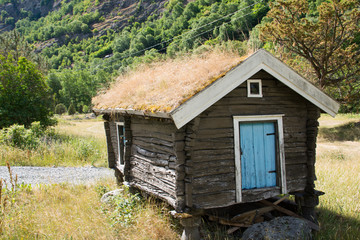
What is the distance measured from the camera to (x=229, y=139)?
18.7ft

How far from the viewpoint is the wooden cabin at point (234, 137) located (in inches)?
209

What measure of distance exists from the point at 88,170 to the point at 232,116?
9.23m

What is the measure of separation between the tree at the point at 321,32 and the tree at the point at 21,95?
15952 millimetres

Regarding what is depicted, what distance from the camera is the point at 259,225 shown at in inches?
231

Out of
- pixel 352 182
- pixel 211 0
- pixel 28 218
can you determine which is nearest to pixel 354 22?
pixel 352 182

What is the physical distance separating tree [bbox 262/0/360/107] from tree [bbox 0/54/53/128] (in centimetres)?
1595

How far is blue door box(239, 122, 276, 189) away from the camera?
5945 millimetres

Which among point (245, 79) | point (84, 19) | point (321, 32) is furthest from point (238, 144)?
point (84, 19)

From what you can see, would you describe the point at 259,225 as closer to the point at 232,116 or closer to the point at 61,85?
the point at 232,116

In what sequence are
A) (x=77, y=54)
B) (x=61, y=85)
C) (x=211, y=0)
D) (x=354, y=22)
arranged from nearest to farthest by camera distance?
1. (x=354, y=22)
2. (x=61, y=85)
3. (x=211, y=0)
4. (x=77, y=54)

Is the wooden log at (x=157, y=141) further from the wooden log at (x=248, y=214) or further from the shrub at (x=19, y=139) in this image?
the shrub at (x=19, y=139)

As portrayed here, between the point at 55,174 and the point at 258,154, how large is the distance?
9.20 meters

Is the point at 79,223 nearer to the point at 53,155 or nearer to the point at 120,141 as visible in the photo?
the point at 120,141

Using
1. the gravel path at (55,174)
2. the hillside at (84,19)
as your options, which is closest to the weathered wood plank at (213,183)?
the gravel path at (55,174)
